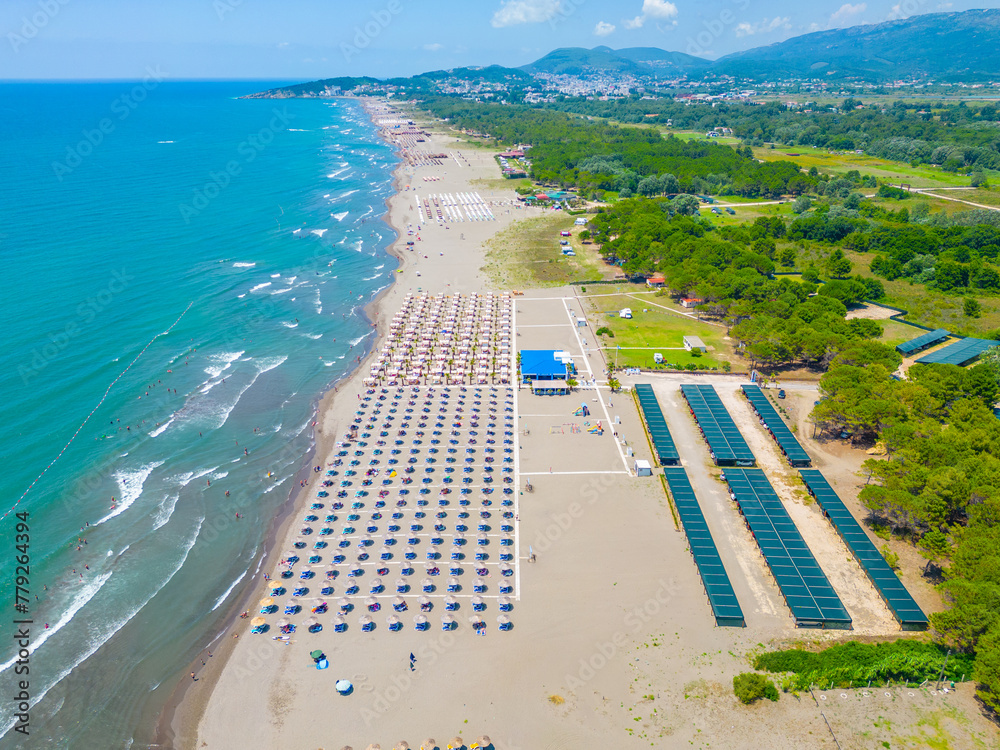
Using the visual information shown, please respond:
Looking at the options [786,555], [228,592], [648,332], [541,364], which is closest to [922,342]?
[648,332]

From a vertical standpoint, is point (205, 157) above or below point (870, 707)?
above

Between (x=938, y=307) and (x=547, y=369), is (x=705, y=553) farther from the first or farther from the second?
(x=938, y=307)

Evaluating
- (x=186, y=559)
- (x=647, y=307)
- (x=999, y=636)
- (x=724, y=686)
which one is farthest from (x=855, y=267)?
(x=186, y=559)

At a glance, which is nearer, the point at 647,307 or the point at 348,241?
the point at 647,307

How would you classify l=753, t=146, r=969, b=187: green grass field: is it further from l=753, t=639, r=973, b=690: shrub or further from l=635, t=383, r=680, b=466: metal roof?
l=753, t=639, r=973, b=690: shrub

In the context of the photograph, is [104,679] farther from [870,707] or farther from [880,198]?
[880,198]

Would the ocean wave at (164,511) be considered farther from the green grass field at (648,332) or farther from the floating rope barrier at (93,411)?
the green grass field at (648,332)

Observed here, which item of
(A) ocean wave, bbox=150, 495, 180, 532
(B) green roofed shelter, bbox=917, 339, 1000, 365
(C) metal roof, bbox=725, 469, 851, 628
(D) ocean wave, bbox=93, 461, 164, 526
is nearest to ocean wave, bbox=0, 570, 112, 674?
(A) ocean wave, bbox=150, 495, 180, 532

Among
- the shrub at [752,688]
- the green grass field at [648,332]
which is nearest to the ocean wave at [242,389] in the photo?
the green grass field at [648,332]
